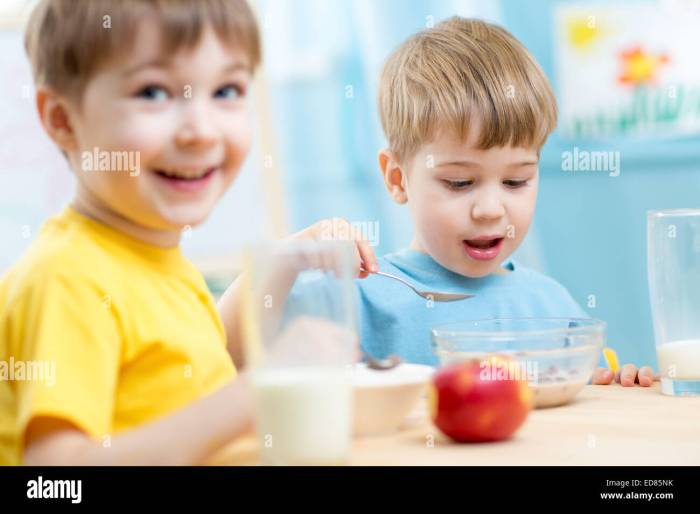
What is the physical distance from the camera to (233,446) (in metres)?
0.81

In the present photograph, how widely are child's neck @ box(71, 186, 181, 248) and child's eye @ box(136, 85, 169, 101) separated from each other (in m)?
0.12

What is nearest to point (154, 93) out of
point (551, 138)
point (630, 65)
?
point (551, 138)

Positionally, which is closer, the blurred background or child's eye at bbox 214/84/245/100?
child's eye at bbox 214/84/245/100

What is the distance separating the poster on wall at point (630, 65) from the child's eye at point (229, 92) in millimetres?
1825

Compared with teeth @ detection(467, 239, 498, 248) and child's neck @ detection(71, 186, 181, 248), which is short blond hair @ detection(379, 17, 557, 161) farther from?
child's neck @ detection(71, 186, 181, 248)

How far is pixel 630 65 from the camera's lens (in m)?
2.52

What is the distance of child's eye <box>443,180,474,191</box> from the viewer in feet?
4.61

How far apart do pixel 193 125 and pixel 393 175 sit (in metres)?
0.80

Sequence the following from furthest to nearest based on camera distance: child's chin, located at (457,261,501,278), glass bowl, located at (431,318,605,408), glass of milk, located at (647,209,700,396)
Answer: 1. child's chin, located at (457,261,501,278)
2. glass of milk, located at (647,209,700,396)
3. glass bowl, located at (431,318,605,408)
